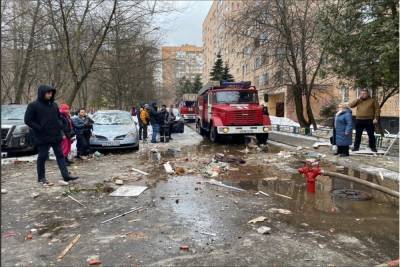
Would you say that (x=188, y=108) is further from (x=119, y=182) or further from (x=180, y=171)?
(x=119, y=182)

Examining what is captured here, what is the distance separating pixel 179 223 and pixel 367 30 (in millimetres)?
8766

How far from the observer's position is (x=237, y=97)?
1664cm

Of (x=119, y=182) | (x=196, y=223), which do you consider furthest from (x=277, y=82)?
(x=196, y=223)

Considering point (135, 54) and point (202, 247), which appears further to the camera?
point (135, 54)

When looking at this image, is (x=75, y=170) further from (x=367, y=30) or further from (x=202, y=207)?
(x=367, y=30)

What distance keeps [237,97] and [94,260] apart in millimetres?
13157

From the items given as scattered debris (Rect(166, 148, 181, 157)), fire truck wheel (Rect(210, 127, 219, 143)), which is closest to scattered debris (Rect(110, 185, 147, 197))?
scattered debris (Rect(166, 148, 181, 157))

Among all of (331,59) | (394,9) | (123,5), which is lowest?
(331,59)

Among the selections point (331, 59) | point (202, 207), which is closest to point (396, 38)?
point (331, 59)

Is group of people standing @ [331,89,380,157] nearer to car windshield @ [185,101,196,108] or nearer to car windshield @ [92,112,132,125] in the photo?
car windshield @ [92,112,132,125]

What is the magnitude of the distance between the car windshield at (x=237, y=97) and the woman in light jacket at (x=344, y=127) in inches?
221

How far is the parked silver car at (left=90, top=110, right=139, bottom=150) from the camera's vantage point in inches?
513

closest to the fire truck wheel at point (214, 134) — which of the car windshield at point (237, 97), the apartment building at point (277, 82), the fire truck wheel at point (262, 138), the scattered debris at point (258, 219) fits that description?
the car windshield at point (237, 97)

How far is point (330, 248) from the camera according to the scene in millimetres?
4441
